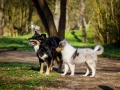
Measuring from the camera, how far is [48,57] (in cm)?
1247

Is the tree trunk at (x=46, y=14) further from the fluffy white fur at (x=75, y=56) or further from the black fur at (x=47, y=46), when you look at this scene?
the fluffy white fur at (x=75, y=56)

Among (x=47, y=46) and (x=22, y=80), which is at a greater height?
(x=47, y=46)

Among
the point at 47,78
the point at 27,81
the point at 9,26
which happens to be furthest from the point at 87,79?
the point at 9,26

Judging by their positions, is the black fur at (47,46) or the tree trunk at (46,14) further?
the tree trunk at (46,14)

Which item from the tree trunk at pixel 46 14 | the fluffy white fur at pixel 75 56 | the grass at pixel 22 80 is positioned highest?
the tree trunk at pixel 46 14

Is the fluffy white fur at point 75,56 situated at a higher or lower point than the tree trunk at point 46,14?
lower

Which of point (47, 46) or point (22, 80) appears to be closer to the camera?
point (22, 80)

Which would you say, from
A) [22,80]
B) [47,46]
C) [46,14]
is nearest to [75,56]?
[47,46]

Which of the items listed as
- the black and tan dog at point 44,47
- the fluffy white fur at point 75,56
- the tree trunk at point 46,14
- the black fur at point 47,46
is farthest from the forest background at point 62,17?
the fluffy white fur at point 75,56

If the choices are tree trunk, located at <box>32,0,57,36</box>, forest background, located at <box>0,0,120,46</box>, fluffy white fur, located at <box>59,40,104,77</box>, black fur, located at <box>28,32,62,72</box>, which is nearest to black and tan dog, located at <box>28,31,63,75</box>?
black fur, located at <box>28,32,62,72</box>

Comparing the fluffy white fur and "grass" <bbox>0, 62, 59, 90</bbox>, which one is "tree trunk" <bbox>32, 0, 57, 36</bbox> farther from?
"grass" <bbox>0, 62, 59, 90</bbox>

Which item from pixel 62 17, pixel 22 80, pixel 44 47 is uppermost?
pixel 62 17

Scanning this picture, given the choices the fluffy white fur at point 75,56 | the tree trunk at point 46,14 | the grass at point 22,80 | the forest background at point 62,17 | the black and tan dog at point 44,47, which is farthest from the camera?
the forest background at point 62,17

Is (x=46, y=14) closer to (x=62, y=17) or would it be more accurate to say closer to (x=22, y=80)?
(x=62, y=17)
